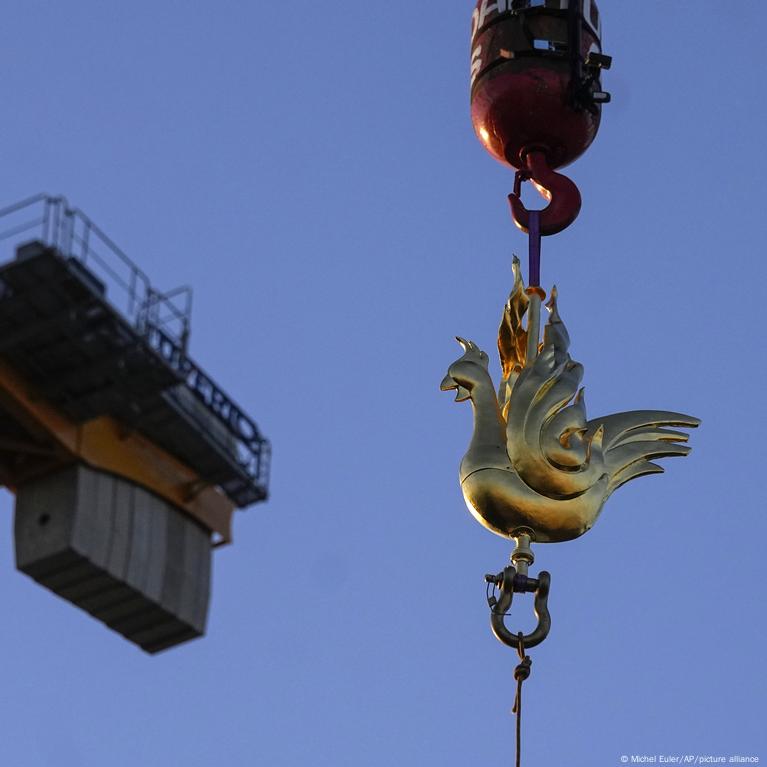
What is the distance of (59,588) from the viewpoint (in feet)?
122

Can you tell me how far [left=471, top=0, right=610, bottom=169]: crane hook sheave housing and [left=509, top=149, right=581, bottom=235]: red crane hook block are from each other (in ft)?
0.35

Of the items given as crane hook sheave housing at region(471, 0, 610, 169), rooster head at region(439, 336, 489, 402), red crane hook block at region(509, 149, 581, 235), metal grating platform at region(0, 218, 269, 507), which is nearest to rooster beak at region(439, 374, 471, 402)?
rooster head at region(439, 336, 489, 402)

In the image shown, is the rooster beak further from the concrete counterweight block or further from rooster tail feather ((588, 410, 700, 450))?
the concrete counterweight block

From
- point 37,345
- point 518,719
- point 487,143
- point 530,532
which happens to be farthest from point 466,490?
point 37,345

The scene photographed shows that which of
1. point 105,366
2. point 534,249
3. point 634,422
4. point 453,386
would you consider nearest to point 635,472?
point 634,422

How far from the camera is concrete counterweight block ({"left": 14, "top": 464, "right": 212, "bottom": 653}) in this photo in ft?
121

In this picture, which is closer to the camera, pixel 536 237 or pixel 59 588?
pixel 536 237

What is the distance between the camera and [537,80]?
7.84 metres

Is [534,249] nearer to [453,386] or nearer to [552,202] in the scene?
[552,202]

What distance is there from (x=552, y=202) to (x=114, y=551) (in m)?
30.0

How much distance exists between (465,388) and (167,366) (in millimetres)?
27179

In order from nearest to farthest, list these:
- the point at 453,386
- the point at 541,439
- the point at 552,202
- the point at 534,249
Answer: the point at 541,439
the point at 453,386
the point at 534,249
the point at 552,202

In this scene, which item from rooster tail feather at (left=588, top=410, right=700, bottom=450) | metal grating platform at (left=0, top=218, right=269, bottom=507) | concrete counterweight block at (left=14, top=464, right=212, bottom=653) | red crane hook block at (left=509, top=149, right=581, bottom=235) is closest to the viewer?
rooster tail feather at (left=588, top=410, right=700, bottom=450)

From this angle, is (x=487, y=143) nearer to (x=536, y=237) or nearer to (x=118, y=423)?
(x=536, y=237)
